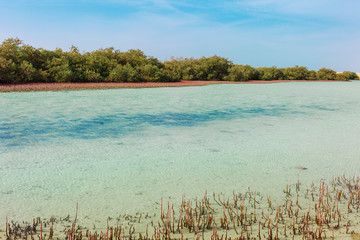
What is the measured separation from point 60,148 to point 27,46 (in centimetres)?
2353

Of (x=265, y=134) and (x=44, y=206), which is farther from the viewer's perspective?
(x=265, y=134)

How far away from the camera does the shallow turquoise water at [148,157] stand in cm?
423

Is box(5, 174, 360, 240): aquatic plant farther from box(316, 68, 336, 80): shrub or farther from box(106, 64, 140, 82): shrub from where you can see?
box(316, 68, 336, 80): shrub

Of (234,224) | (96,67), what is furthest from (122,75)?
(234,224)

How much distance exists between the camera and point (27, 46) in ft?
86.7

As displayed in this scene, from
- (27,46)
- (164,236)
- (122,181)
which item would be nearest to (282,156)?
(122,181)

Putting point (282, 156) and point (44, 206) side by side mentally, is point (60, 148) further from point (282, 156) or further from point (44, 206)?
point (282, 156)

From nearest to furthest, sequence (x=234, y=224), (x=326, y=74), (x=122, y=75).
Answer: (x=234, y=224) < (x=122, y=75) < (x=326, y=74)

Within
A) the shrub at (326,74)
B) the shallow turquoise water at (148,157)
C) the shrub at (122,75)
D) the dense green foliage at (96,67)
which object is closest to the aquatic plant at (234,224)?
the shallow turquoise water at (148,157)

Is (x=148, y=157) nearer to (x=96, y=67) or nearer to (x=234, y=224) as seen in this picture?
(x=234, y=224)

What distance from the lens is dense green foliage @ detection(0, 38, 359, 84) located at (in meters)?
24.2

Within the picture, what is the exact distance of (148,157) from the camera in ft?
20.2

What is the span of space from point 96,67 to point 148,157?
81.6ft

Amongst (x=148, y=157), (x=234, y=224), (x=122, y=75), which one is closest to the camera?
(x=234, y=224)
